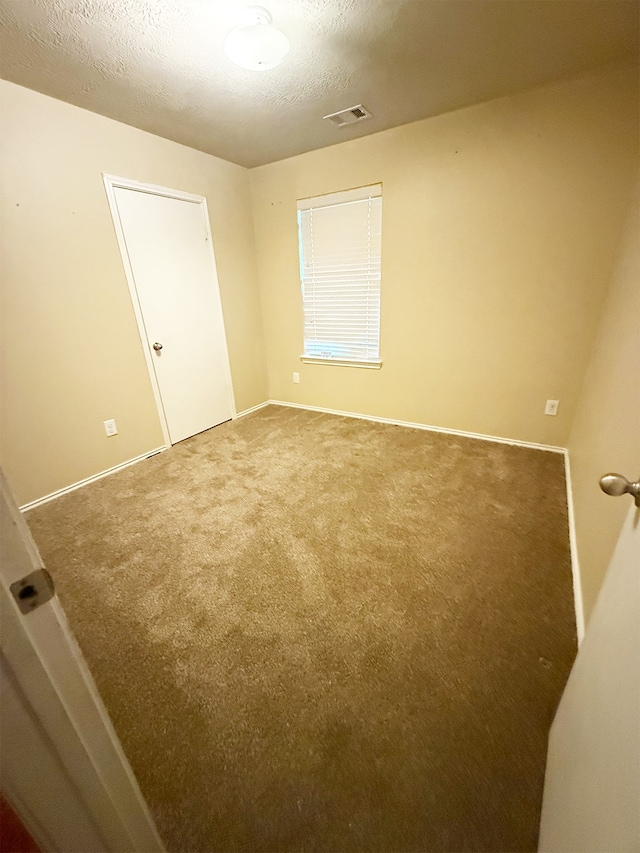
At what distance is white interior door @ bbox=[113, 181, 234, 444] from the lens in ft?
8.52

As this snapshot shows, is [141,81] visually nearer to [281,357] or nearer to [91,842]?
[281,357]

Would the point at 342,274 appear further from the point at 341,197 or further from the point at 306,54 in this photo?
the point at 306,54

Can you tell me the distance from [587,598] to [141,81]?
336 centimetres

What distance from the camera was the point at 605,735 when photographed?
57 centimetres

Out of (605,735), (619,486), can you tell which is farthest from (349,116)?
(605,735)

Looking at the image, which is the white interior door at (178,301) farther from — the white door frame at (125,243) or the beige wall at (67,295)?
the beige wall at (67,295)

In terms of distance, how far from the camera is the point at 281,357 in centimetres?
386

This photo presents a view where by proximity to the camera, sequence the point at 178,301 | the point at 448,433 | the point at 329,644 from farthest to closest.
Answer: the point at 448,433
the point at 178,301
the point at 329,644

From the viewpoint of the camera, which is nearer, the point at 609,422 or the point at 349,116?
the point at 609,422

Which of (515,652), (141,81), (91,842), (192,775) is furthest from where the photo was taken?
(141,81)

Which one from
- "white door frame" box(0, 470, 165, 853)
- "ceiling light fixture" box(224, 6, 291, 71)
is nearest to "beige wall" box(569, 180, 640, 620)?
"white door frame" box(0, 470, 165, 853)

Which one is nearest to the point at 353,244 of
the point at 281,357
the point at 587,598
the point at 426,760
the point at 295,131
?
the point at 295,131

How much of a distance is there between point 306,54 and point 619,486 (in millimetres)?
2380

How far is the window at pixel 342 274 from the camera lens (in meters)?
2.93
